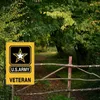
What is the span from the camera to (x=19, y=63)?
17.7ft

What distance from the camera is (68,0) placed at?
9.69m

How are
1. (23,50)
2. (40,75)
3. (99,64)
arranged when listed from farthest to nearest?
(40,75)
(99,64)
(23,50)

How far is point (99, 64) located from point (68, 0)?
2194 millimetres

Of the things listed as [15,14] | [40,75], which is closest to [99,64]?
[15,14]

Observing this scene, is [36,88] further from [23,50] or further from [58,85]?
[23,50]

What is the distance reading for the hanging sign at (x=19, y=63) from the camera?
5.39 meters

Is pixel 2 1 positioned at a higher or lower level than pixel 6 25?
higher

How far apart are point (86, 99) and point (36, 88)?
2355 mm

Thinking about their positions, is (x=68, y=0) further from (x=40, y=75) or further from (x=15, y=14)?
(x=40, y=75)

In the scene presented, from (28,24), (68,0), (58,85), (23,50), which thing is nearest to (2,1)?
(28,24)

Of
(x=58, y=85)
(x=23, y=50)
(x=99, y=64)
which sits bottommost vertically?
(x=58, y=85)

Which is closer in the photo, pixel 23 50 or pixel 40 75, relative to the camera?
pixel 23 50

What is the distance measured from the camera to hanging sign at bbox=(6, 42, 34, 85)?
212 inches

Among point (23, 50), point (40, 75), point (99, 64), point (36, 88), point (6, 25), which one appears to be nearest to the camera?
point (23, 50)
